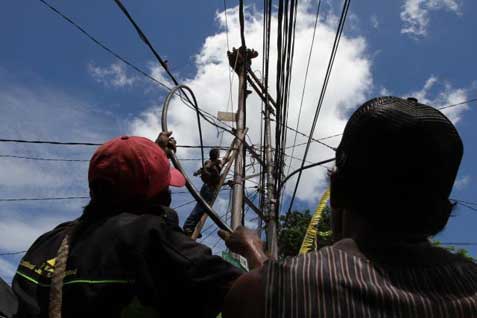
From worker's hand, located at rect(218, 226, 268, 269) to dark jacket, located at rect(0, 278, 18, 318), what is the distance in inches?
31.1

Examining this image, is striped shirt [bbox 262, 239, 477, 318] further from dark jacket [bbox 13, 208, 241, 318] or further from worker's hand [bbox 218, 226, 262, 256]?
worker's hand [bbox 218, 226, 262, 256]

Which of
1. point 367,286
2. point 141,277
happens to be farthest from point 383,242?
point 141,277

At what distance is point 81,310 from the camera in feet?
4.98

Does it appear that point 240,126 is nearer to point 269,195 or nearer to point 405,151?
point 269,195

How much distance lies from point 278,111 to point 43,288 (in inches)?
192

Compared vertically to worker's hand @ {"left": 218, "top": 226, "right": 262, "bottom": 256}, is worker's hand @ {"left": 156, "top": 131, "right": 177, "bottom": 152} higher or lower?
higher

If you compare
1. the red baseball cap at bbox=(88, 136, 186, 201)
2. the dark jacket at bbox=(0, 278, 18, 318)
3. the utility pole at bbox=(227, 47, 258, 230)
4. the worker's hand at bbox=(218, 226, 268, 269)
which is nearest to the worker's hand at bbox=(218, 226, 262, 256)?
the worker's hand at bbox=(218, 226, 268, 269)

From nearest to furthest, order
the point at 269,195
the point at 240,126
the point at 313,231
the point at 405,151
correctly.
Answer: the point at 405,151 → the point at 313,231 → the point at 269,195 → the point at 240,126

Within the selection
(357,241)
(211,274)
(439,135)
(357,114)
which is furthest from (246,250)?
(439,135)

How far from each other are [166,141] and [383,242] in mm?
2339

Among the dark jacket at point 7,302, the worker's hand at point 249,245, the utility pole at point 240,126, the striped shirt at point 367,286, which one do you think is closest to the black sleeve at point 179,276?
the worker's hand at point 249,245

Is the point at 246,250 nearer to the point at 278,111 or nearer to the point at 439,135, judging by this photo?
the point at 439,135

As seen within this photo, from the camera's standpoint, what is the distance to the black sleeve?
1530mm

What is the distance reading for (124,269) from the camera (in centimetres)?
155
